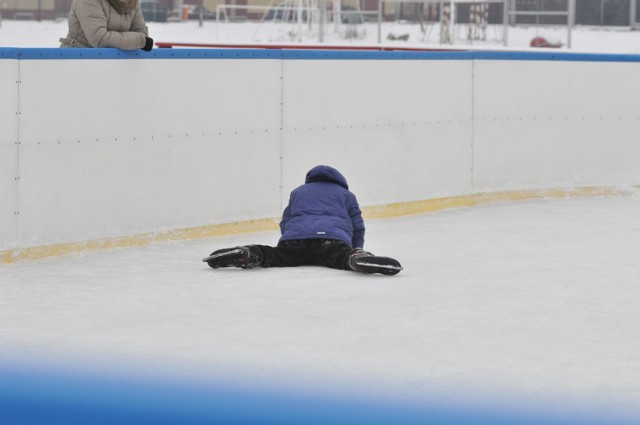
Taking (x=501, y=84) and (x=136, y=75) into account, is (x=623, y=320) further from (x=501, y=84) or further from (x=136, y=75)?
(x=501, y=84)

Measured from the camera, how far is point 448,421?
3689 millimetres

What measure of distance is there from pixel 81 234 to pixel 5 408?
344 cm

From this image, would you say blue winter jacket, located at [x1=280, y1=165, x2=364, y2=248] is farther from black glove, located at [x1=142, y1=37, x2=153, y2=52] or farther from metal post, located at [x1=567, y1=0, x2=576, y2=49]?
metal post, located at [x1=567, y1=0, x2=576, y2=49]

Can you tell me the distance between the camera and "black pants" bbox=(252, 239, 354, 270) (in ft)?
21.2

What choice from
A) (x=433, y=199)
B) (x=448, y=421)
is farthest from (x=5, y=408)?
(x=433, y=199)

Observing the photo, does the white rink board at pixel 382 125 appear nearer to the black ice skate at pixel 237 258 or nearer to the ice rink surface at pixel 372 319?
the ice rink surface at pixel 372 319

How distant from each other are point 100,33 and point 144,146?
681 mm

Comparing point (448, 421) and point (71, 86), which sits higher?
point (71, 86)

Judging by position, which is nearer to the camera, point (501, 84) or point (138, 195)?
point (138, 195)

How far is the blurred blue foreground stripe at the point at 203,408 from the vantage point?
3.64 m

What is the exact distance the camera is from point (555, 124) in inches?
399

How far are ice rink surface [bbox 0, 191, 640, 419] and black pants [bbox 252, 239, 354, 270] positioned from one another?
69mm

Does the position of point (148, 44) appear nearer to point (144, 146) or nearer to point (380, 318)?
point (144, 146)

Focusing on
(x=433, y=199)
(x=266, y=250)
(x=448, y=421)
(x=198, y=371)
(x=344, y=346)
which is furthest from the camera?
(x=433, y=199)
